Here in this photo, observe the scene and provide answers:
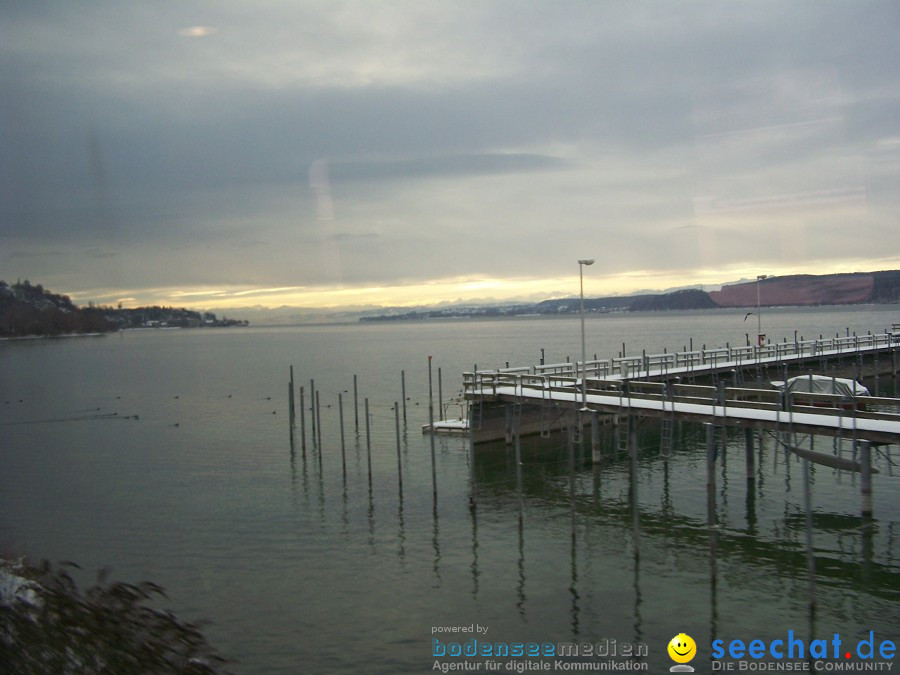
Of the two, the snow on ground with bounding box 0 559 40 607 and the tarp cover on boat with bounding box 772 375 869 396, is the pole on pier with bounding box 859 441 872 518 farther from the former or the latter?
the snow on ground with bounding box 0 559 40 607

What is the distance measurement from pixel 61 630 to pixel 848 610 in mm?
15495

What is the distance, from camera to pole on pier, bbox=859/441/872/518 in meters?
19.5

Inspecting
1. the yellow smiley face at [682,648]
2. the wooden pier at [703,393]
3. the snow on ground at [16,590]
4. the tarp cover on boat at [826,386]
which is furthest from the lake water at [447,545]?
the snow on ground at [16,590]

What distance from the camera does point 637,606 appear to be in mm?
15781

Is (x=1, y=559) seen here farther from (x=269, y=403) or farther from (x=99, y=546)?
(x=269, y=403)

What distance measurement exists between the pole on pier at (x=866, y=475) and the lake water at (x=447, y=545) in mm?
575

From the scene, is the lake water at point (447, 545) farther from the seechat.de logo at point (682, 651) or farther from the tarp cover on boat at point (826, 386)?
the tarp cover on boat at point (826, 386)

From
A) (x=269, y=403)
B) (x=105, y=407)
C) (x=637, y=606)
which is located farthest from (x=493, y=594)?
(x=105, y=407)

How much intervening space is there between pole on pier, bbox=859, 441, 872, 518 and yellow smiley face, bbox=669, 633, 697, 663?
8682mm

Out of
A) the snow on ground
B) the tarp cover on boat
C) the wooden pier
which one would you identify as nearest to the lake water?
the wooden pier

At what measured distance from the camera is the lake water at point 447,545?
49.2ft

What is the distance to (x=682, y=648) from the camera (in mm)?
13977

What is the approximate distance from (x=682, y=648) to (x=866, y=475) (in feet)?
31.3

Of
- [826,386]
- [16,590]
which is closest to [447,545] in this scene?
[16,590]
